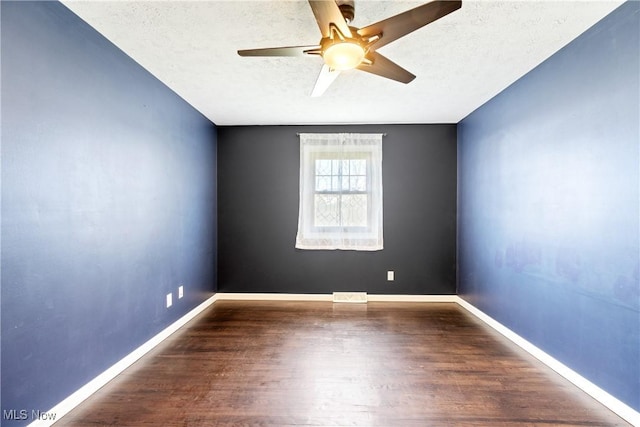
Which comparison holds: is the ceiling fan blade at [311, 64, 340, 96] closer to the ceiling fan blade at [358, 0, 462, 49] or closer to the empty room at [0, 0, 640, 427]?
the empty room at [0, 0, 640, 427]

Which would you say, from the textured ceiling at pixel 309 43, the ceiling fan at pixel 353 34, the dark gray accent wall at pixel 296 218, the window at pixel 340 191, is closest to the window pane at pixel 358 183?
the window at pixel 340 191

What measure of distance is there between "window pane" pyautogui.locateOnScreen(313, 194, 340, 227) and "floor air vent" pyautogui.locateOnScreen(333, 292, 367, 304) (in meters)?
0.91

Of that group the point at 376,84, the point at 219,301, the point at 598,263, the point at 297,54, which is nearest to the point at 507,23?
the point at 376,84

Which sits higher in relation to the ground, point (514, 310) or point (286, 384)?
point (514, 310)

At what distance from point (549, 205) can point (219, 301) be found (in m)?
3.63

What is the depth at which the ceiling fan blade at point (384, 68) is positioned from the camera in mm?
1674

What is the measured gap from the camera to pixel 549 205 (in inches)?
86.1

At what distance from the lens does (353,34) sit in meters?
1.48

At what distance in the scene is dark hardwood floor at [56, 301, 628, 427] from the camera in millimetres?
1641

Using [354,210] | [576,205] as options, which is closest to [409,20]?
[576,205]

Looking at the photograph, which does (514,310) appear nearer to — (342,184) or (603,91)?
(603,91)

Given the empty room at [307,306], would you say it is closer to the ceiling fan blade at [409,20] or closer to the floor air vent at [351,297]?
the ceiling fan blade at [409,20]

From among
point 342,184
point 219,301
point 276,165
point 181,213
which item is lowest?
point 219,301

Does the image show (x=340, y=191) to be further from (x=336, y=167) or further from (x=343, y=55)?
(x=343, y=55)
